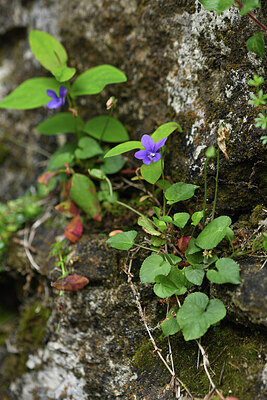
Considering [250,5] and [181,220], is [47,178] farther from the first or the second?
[250,5]

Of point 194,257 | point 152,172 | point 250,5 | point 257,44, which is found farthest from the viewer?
point 152,172

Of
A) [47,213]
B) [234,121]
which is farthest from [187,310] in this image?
[47,213]

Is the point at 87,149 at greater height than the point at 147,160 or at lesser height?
lesser

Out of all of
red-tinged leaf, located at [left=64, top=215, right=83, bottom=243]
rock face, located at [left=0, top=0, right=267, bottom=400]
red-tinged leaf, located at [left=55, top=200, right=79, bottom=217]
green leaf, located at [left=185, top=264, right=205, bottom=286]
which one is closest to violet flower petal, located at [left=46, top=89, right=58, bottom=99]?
rock face, located at [left=0, top=0, right=267, bottom=400]

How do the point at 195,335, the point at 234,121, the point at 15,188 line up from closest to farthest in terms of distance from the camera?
the point at 195,335 → the point at 234,121 → the point at 15,188

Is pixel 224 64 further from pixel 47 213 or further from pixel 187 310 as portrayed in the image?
pixel 47 213

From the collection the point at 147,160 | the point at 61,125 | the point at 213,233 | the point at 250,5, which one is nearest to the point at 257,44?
the point at 250,5

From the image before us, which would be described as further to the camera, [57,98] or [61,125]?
[61,125]
